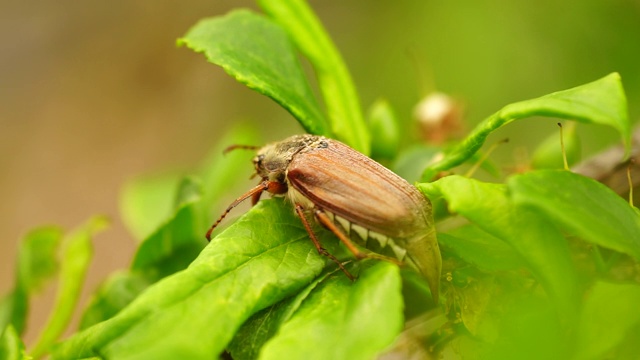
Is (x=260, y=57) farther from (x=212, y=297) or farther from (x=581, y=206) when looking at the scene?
(x=581, y=206)

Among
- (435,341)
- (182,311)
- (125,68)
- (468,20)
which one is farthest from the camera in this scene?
(125,68)

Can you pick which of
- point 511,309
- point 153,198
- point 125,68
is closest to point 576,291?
point 511,309

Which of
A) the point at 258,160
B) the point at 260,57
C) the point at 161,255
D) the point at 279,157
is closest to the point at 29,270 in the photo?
the point at 161,255

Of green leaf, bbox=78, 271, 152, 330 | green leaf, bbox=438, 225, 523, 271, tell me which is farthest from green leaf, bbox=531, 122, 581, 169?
green leaf, bbox=78, 271, 152, 330

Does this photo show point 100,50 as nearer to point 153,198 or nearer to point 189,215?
point 153,198

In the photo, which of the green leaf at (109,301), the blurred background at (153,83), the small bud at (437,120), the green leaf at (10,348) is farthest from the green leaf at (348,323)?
the blurred background at (153,83)

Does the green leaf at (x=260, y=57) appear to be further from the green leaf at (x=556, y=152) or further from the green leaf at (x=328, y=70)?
the green leaf at (x=556, y=152)

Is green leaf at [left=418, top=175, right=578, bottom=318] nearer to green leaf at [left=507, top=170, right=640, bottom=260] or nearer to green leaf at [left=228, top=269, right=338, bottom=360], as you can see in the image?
green leaf at [left=507, top=170, right=640, bottom=260]
